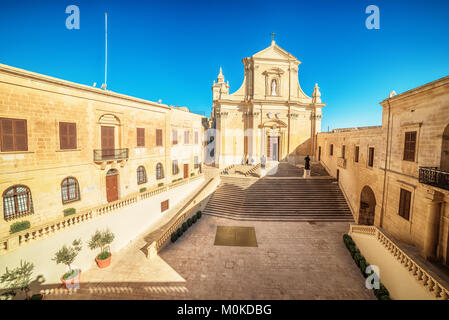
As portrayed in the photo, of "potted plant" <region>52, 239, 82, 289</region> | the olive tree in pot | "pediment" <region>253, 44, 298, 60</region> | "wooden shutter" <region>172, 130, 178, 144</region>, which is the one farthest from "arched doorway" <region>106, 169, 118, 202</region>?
"pediment" <region>253, 44, 298, 60</region>

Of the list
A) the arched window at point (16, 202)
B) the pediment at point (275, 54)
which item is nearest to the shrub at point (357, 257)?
the arched window at point (16, 202)

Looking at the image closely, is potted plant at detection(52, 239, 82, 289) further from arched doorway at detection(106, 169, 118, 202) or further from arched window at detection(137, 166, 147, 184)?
arched window at detection(137, 166, 147, 184)

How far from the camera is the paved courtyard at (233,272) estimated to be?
9805mm

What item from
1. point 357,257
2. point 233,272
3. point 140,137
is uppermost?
point 140,137

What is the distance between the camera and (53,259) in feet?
33.5

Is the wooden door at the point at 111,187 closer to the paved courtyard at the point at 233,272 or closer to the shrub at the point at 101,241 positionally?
the shrub at the point at 101,241

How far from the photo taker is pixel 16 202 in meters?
10.8

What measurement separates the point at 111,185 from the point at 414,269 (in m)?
18.5

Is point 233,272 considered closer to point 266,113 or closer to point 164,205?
point 164,205

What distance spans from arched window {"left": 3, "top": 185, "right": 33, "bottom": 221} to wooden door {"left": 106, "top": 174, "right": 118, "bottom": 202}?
4718 millimetres

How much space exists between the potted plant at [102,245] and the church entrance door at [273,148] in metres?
23.2

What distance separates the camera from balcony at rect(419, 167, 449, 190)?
8656 millimetres

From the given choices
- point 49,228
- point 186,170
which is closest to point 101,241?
point 49,228

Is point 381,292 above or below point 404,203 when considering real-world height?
below
